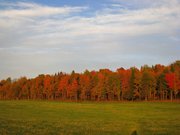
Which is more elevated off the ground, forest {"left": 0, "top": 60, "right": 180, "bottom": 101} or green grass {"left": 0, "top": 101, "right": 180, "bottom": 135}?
forest {"left": 0, "top": 60, "right": 180, "bottom": 101}

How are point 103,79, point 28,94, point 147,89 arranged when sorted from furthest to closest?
point 28,94
point 103,79
point 147,89

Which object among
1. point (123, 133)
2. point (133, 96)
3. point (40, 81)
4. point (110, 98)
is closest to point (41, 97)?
point (40, 81)

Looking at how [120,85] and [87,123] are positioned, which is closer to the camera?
[87,123]

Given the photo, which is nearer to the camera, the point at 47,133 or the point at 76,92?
the point at 47,133

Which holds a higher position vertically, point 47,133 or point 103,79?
point 103,79

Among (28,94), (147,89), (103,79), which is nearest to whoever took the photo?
(147,89)

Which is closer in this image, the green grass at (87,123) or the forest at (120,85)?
the green grass at (87,123)

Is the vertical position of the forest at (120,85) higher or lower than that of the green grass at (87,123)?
higher

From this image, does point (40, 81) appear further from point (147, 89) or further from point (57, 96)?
point (147, 89)

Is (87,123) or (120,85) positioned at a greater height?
(120,85)

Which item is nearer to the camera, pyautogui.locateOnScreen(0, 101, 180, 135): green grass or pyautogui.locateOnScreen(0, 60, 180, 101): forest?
pyautogui.locateOnScreen(0, 101, 180, 135): green grass

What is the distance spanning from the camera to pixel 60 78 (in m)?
160

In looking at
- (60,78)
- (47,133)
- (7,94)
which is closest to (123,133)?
(47,133)

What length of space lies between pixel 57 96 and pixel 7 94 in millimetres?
42521
